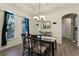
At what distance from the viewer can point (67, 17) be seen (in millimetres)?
2373

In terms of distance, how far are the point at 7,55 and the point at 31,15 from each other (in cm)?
112

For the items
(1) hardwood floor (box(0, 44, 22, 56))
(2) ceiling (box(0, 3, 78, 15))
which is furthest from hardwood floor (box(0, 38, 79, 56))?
(2) ceiling (box(0, 3, 78, 15))

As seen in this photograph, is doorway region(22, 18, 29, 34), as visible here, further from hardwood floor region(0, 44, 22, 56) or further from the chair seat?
the chair seat

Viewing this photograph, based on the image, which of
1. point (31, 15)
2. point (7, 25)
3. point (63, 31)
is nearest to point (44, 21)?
point (31, 15)

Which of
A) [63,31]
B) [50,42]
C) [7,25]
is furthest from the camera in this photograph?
[50,42]

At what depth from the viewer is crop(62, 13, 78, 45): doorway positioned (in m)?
2.35

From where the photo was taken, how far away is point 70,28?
242 centimetres

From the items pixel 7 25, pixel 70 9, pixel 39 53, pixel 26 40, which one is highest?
pixel 70 9

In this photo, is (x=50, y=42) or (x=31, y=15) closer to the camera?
(x=31, y=15)

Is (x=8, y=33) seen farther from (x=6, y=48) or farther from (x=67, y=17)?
(x=67, y=17)

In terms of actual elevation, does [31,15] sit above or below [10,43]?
above

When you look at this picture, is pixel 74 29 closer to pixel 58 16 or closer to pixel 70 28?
pixel 70 28

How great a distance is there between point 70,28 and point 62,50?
635mm

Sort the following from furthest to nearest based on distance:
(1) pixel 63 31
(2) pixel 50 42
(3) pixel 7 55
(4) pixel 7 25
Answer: (2) pixel 50 42 → (1) pixel 63 31 → (4) pixel 7 25 → (3) pixel 7 55
